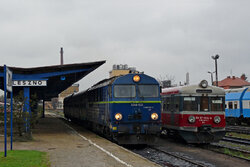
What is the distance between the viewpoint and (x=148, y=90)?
1510 cm

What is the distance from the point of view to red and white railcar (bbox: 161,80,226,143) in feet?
49.7

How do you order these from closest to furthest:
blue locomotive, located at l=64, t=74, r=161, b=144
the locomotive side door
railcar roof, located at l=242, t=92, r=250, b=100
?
blue locomotive, located at l=64, t=74, r=161, b=144
the locomotive side door
railcar roof, located at l=242, t=92, r=250, b=100

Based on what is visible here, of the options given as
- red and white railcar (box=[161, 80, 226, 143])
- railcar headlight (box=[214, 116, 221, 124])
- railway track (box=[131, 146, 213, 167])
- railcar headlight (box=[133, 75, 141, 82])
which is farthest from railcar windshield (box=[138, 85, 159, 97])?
railcar headlight (box=[214, 116, 221, 124])

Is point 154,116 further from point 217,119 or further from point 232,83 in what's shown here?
point 232,83

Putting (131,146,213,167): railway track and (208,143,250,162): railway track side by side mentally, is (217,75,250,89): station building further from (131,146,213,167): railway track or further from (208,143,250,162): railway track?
(131,146,213,167): railway track

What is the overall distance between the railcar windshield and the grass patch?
538 centimetres

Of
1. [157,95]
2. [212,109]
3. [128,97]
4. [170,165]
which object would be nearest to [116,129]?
[128,97]

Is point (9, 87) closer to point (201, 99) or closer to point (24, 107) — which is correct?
point (24, 107)

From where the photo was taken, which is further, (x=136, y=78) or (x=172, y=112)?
(x=172, y=112)

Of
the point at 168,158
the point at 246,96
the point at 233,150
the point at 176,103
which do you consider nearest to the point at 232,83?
the point at 246,96

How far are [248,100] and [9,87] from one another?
21.9 meters

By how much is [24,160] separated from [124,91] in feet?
20.0

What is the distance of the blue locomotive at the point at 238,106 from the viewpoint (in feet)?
90.7

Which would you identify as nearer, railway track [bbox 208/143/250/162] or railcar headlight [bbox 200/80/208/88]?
railway track [bbox 208/143/250/162]
